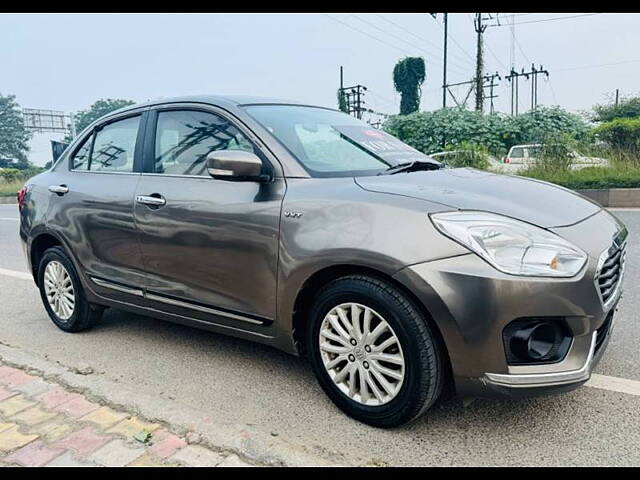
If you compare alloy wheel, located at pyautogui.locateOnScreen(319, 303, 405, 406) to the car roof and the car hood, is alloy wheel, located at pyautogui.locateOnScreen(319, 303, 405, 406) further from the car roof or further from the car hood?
the car roof

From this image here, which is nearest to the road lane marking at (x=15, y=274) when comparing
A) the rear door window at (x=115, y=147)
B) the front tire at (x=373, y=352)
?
the rear door window at (x=115, y=147)

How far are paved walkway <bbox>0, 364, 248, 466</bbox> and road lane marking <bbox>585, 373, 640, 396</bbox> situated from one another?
1.92 metres

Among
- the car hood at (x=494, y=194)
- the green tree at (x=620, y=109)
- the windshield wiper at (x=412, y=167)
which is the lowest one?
the car hood at (x=494, y=194)

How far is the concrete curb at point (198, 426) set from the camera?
91.2 inches

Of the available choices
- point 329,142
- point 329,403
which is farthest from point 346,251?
point 329,142

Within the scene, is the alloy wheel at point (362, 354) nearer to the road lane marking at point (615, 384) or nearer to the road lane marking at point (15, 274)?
the road lane marking at point (615, 384)

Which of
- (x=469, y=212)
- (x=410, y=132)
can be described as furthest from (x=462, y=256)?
(x=410, y=132)

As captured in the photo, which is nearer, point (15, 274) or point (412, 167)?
point (412, 167)

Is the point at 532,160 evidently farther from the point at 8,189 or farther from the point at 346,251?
the point at 8,189

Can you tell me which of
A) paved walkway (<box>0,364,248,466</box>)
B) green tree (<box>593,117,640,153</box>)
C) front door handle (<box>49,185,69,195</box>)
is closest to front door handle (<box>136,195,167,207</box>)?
front door handle (<box>49,185,69,195</box>)

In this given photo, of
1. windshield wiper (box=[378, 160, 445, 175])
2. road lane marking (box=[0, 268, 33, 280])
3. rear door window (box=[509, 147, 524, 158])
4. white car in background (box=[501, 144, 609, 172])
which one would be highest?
rear door window (box=[509, 147, 524, 158])

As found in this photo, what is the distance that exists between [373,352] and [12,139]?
87.1 m

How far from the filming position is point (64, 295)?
420cm

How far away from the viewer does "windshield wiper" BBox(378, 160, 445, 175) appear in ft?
10.2
